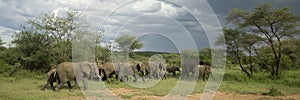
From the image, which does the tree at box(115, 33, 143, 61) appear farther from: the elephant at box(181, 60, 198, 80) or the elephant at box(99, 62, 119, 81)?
the elephant at box(181, 60, 198, 80)

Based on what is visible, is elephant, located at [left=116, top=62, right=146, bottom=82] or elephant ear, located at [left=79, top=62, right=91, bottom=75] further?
elephant, located at [left=116, top=62, right=146, bottom=82]

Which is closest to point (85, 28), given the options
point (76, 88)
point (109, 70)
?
point (109, 70)

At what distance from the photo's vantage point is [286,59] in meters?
25.1

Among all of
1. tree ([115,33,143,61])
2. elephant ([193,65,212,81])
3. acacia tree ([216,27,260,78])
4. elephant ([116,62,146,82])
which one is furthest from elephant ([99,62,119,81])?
acacia tree ([216,27,260,78])

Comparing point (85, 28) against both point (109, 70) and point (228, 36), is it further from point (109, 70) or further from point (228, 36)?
point (228, 36)

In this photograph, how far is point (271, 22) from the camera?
22094 millimetres

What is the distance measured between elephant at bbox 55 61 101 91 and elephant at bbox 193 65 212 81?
9.32 meters

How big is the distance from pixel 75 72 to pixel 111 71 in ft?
16.2

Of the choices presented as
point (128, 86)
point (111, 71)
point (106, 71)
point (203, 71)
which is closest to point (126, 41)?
point (111, 71)

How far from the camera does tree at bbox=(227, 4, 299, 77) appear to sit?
Answer: 21672 mm

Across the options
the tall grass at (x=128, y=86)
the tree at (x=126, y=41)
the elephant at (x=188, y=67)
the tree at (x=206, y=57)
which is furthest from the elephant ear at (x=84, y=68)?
the tree at (x=206, y=57)

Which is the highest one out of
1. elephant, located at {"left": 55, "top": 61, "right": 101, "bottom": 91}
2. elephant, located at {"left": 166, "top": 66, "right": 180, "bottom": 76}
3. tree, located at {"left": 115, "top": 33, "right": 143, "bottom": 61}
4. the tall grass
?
tree, located at {"left": 115, "top": 33, "right": 143, "bottom": 61}

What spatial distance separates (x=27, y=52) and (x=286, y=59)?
19393 millimetres

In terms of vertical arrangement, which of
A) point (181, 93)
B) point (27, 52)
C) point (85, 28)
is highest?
point (85, 28)
